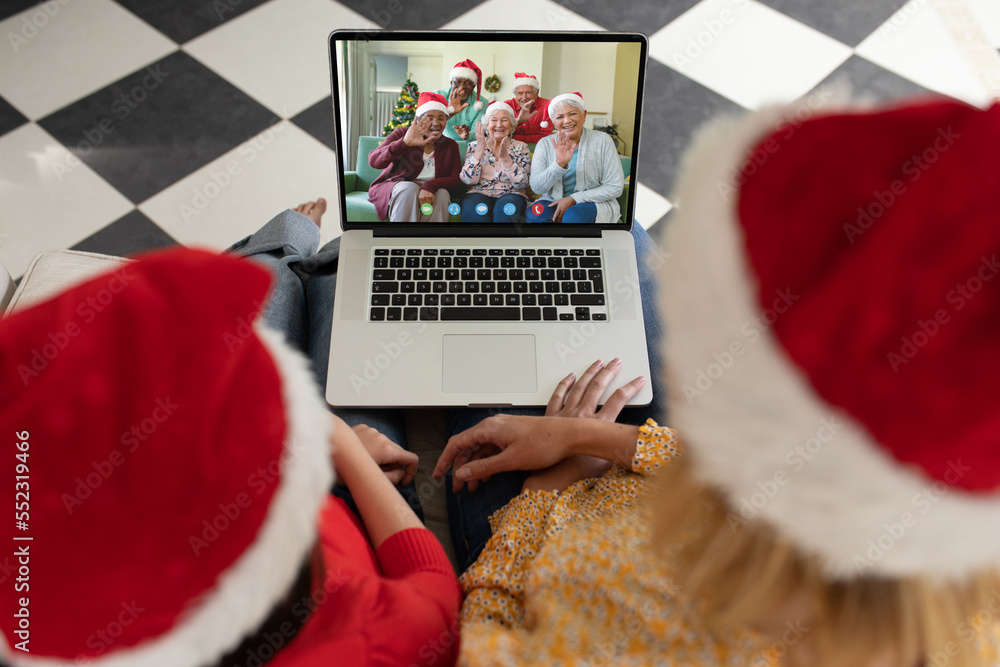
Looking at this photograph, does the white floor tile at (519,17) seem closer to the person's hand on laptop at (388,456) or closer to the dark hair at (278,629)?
the person's hand on laptop at (388,456)

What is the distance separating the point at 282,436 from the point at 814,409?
30 centimetres

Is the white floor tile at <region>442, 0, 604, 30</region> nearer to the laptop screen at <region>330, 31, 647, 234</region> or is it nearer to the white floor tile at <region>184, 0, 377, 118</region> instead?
the white floor tile at <region>184, 0, 377, 118</region>

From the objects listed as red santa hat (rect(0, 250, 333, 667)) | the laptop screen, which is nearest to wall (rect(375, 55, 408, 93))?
the laptop screen

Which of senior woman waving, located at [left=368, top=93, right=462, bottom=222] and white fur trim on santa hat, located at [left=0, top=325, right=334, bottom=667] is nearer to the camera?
white fur trim on santa hat, located at [left=0, top=325, right=334, bottom=667]

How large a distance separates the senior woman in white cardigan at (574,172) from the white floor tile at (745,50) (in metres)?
0.90

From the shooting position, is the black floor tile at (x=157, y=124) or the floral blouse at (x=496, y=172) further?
the black floor tile at (x=157, y=124)

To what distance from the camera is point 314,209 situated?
139 cm

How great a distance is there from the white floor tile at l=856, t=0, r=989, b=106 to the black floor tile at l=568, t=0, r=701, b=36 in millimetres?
489

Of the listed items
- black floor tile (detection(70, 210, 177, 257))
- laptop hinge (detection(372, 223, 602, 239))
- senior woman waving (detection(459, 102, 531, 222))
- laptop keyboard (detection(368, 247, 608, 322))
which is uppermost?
senior woman waving (detection(459, 102, 531, 222))

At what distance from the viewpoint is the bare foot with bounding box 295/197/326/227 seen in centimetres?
138

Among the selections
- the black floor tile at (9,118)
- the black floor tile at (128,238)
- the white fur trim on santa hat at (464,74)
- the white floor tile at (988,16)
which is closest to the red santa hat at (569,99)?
the white fur trim on santa hat at (464,74)

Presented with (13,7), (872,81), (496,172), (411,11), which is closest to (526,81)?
(496,172)

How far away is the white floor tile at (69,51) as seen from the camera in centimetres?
162

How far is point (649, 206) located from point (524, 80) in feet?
2.27
